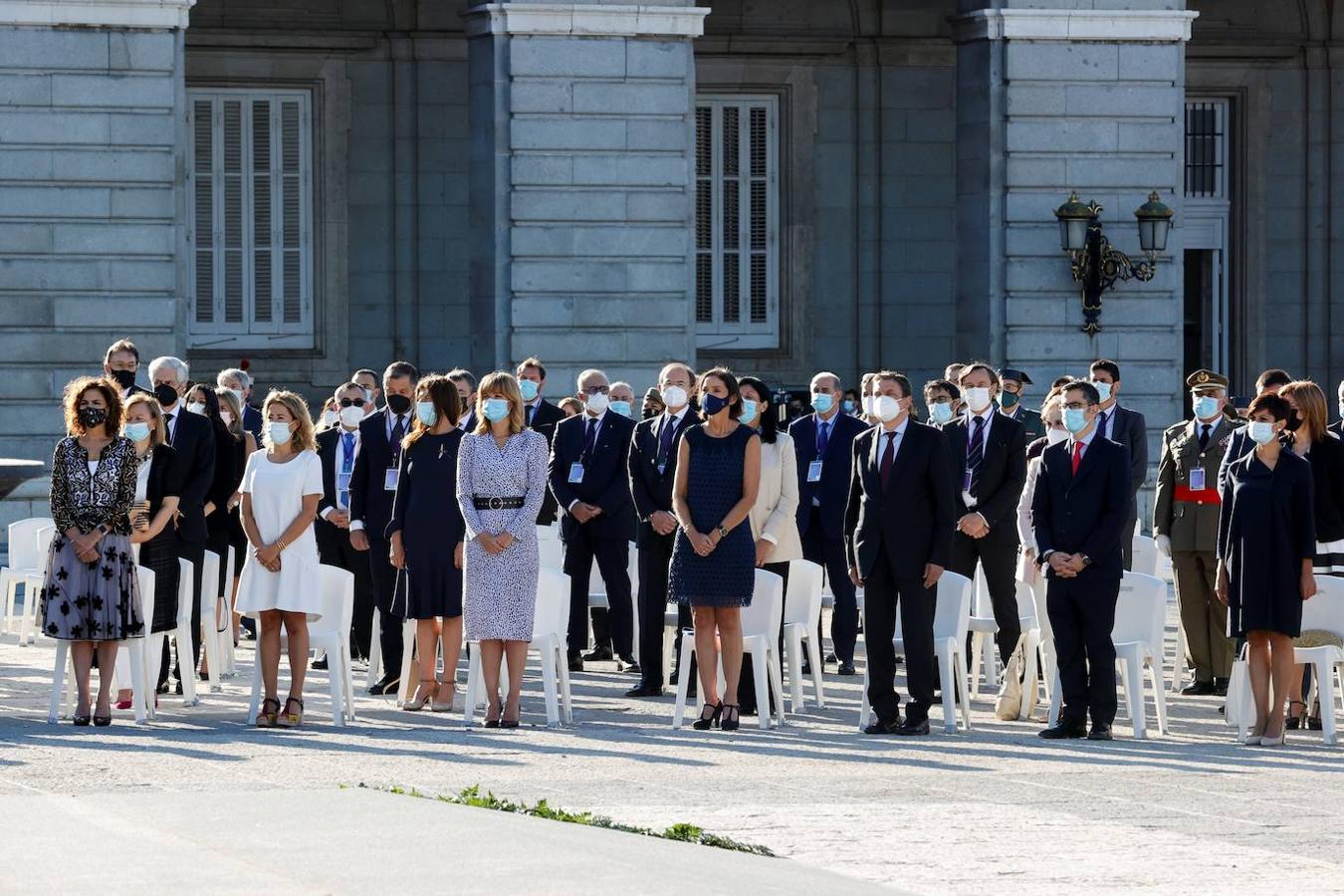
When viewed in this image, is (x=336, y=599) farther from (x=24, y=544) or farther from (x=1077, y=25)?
(x=1077, y=25)

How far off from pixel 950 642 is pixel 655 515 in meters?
2.04


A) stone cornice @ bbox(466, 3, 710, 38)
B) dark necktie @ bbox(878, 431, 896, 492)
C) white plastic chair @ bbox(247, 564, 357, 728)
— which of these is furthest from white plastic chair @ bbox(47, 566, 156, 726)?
stone cornice @ bbox(466, 3, 710, 38)

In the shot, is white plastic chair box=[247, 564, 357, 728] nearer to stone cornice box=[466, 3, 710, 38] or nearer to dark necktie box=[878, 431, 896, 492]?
dark necktie box=[878, 431, 896, 492]

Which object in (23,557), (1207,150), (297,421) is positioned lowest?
(23,557)

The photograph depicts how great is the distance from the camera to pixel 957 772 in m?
10.9

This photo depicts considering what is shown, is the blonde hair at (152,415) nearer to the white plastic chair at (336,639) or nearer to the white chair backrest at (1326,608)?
the white plastic chair at (336,639)

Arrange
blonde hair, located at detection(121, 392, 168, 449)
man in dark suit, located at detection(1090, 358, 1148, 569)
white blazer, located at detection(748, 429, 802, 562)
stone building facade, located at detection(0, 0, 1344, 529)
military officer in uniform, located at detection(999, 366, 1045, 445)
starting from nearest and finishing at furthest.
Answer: blonde hair, located at detection(121, 392, 168, 449) → white blazer, located at detection(748, 429, 802, 562) → man in dark suit, located at detection(1090, 358, 1148, 569) → military officer in uniform, located at detection(999, 366, 1045, 445) → stone building facade, located at detection(0, 0, 1344, 529)

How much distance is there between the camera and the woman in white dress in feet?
41.3

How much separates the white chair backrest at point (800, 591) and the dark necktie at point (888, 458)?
4.25 ft

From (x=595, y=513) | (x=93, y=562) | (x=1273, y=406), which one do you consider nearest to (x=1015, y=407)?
(x=595, y=513)

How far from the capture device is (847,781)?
34.9ft

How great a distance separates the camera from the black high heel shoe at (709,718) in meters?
12.4

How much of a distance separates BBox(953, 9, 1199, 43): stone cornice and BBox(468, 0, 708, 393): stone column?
2465 mm

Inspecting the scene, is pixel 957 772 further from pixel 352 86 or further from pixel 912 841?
pixel 352 86
